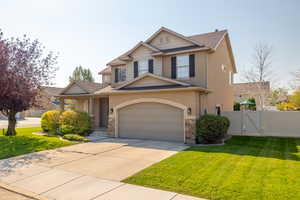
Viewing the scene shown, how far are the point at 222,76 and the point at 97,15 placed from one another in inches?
429

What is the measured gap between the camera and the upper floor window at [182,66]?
13.5m

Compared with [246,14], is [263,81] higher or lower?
lower

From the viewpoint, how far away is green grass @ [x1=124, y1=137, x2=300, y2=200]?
4.60 metres

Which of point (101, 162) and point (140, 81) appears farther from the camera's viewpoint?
point (140, 81)

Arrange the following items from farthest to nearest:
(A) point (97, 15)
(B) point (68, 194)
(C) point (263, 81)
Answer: (C) point (263, 81), (A) point (97, 15), (B) point (68, 194)

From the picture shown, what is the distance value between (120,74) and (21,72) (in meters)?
7.19

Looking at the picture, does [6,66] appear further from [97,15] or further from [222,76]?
[222,76]

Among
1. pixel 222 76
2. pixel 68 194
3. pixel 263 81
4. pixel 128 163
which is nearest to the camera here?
pixel 68 194

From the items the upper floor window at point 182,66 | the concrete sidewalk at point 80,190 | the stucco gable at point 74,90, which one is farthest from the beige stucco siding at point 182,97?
the concrete sidewalk at point 80,190

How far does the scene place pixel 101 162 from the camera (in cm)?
736

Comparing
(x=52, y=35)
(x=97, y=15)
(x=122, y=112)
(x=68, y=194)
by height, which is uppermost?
(x=97, y=15)

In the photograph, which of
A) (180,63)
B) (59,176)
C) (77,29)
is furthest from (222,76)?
(59,176)

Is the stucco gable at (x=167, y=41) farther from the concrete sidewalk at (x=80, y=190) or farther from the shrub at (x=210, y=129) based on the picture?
the concrete sidewalk at (x=80, y=190)

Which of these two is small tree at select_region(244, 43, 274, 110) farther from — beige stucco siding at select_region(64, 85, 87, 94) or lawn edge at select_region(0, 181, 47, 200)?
lawn edge at select_region(0, 181, 47, 200)
